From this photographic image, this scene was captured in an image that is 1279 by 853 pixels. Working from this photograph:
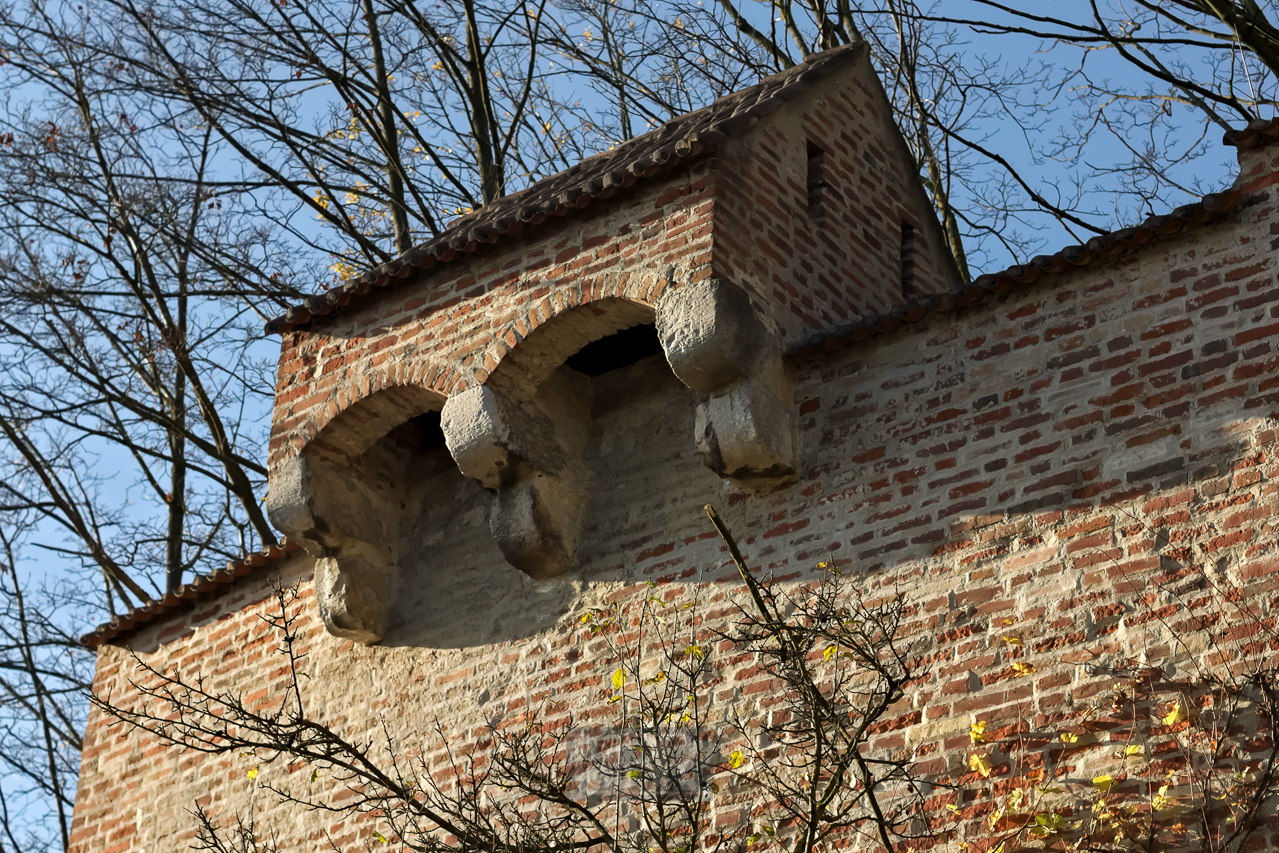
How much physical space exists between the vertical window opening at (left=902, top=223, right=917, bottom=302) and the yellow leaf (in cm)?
354

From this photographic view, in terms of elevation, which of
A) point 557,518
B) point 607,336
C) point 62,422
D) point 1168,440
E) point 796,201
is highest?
point 62,422

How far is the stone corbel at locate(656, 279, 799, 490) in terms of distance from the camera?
6281 mm

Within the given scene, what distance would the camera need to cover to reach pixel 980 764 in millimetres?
5328

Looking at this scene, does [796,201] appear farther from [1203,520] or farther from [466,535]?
[1203,520]

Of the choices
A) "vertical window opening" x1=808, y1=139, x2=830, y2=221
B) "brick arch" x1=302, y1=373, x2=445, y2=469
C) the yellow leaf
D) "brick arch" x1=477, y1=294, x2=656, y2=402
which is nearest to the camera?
the yellow leaf

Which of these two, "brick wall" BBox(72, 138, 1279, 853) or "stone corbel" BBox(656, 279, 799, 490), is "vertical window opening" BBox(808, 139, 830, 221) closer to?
"brick wall" BBox(72, 138, 1279, 853)

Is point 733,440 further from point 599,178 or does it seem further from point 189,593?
point 189,593

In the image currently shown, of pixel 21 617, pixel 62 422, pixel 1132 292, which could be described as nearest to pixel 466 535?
pixel 1132 292

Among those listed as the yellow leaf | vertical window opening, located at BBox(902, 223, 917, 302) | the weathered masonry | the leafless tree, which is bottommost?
the yellow leaf

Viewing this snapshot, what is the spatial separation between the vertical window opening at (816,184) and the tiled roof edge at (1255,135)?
2.19 metres

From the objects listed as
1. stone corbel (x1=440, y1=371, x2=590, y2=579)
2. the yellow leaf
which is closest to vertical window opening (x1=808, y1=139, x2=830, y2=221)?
stone corbel (x1=440, y1=371, x2=590, y2=579)

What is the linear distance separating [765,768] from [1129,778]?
1314 mm

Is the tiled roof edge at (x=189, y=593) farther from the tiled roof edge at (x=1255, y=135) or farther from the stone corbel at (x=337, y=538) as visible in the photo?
the tiled roof edge at (x=1255, y=135)

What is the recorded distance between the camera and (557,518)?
22.7 feet
